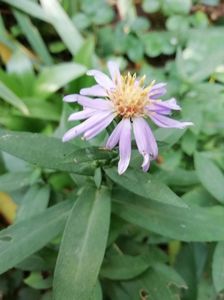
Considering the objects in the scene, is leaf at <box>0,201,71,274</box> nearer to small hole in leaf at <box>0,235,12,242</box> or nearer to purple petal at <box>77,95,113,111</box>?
small hole in leaf at <box>0,235,12,242</box>

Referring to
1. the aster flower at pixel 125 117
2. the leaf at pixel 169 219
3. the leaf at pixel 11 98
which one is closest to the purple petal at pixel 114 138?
the aster flower at pixel 125 117

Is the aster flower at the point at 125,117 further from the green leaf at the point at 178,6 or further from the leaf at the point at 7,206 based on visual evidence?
the green leaf at the point at 178,6

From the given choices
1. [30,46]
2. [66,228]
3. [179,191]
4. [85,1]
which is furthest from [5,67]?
[66,228]

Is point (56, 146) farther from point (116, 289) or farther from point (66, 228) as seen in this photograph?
point (116, 289)

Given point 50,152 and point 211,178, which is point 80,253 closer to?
point 50,152

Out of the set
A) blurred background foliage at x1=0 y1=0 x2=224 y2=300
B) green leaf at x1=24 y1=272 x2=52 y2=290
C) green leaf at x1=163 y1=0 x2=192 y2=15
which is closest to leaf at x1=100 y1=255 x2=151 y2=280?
blurred background foliage at x1=0 y1=0 x2=224 y2=300
